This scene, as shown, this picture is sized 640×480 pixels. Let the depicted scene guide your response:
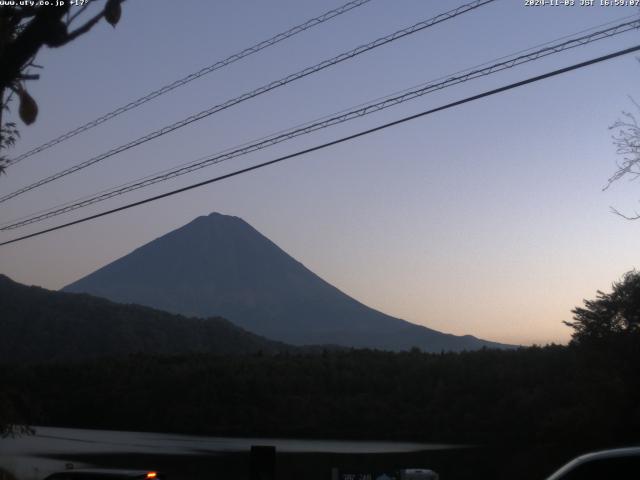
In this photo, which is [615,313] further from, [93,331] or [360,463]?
[93,331]

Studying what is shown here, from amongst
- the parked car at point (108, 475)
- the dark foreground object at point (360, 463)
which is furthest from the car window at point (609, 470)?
the dark foreground object at point (360, 463)

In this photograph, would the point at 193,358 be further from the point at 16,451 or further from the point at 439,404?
the point at 16,451

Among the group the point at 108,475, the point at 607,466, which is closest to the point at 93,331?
the point at 108,475

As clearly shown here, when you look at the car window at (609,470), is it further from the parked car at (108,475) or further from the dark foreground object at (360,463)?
the dark foreground object at (360,463)

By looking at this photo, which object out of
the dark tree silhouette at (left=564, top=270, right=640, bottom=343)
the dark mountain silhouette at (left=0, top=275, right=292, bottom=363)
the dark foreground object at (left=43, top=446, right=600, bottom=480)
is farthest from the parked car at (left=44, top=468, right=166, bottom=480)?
the dark mountain silhouette at (left=0, top=275, right=292, bottom=363)

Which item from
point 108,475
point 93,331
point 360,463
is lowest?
point 108,475

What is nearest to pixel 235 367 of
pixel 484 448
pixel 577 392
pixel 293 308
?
pixel 484 448
